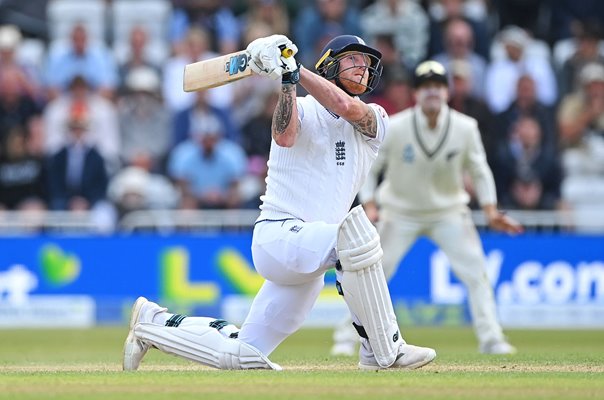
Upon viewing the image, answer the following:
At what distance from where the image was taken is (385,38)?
15852mm

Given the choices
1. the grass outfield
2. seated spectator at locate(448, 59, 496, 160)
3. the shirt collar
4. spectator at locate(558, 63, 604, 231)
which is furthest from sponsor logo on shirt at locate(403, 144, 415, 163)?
spectator at locate(558, 63, 604, 231)

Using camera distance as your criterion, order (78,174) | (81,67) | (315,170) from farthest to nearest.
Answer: (81,67) < (78,174) < (315,170)

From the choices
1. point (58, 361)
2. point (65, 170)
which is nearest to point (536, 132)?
point (65, 170)

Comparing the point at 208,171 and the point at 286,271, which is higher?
the point at 208,171

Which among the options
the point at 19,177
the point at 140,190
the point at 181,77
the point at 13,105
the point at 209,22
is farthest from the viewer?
the point at 209,22

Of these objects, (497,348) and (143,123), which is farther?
(143,123)

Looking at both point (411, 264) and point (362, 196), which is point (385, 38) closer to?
point (411, 264)

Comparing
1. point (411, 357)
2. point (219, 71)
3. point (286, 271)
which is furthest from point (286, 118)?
point (411, 357)

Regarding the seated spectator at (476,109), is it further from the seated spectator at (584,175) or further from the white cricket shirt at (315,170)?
the white cricket shirt at (315,170)

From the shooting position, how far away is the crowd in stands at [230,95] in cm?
1495

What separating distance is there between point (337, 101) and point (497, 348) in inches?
139

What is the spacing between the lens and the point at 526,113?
15.3 metres

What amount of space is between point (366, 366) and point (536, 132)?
815cm

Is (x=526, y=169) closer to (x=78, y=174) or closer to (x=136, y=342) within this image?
(x=78, y=174)
